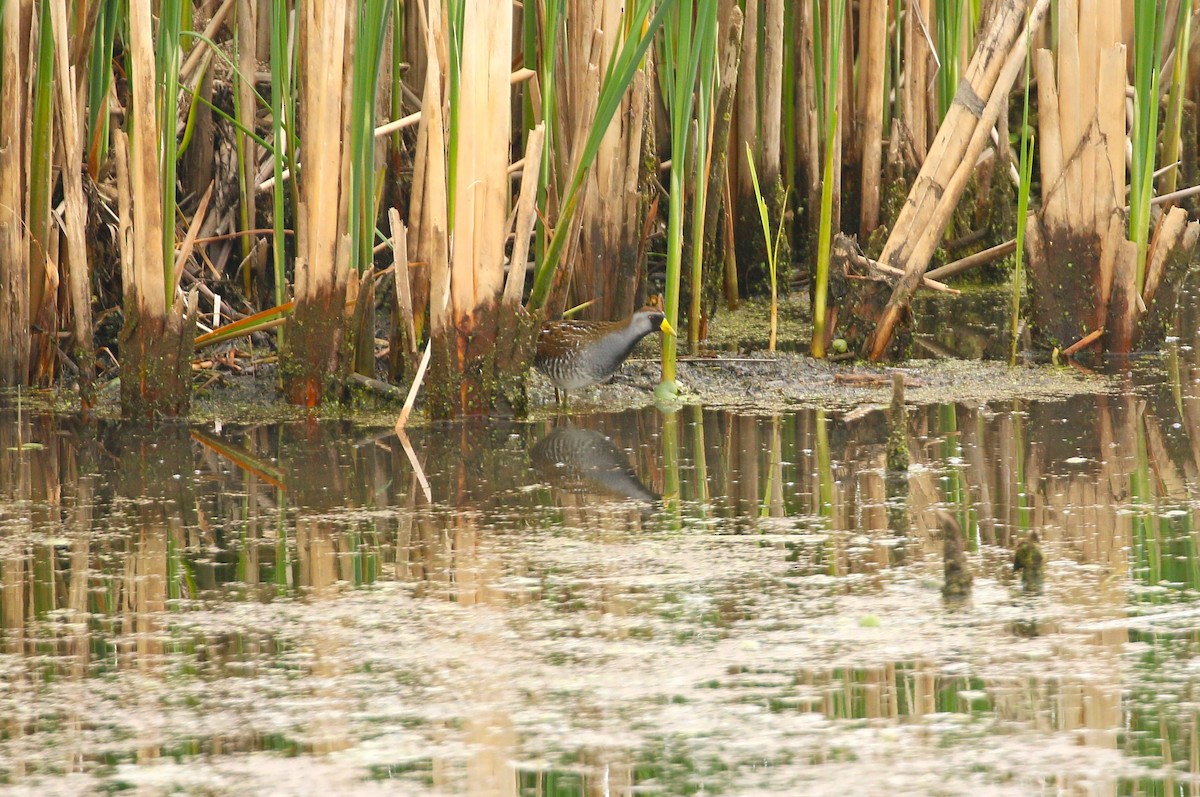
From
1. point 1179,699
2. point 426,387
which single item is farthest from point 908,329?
point 1179,699

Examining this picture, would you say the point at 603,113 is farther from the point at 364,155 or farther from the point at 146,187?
the point at 146,187

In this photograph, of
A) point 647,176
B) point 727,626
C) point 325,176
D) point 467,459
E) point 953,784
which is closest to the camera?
point 953,784

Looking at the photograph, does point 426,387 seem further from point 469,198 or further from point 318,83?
point 318,83

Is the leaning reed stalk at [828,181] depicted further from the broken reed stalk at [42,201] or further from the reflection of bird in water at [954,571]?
the reflection of bird in water at [954,571]

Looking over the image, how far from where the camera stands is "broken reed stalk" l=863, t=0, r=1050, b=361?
Answer: 5586mm

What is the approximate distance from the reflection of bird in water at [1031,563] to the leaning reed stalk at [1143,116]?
2772 mm

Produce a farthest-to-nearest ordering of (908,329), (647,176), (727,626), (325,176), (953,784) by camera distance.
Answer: (647,176) → (908,329) → (325,176) → (727,626) → (953,784)

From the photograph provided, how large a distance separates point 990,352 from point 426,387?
7.83 feet

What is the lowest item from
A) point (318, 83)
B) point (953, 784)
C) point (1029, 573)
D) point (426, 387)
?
point (953, 784)

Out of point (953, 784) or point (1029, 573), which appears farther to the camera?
point (1029, 573)

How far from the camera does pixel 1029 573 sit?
308 cm

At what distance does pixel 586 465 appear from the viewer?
4.44 metres

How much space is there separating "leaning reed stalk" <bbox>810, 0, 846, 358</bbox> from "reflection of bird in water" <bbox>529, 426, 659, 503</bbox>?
1.29 metres

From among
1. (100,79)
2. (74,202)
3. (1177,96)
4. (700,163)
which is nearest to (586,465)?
(700,163)
